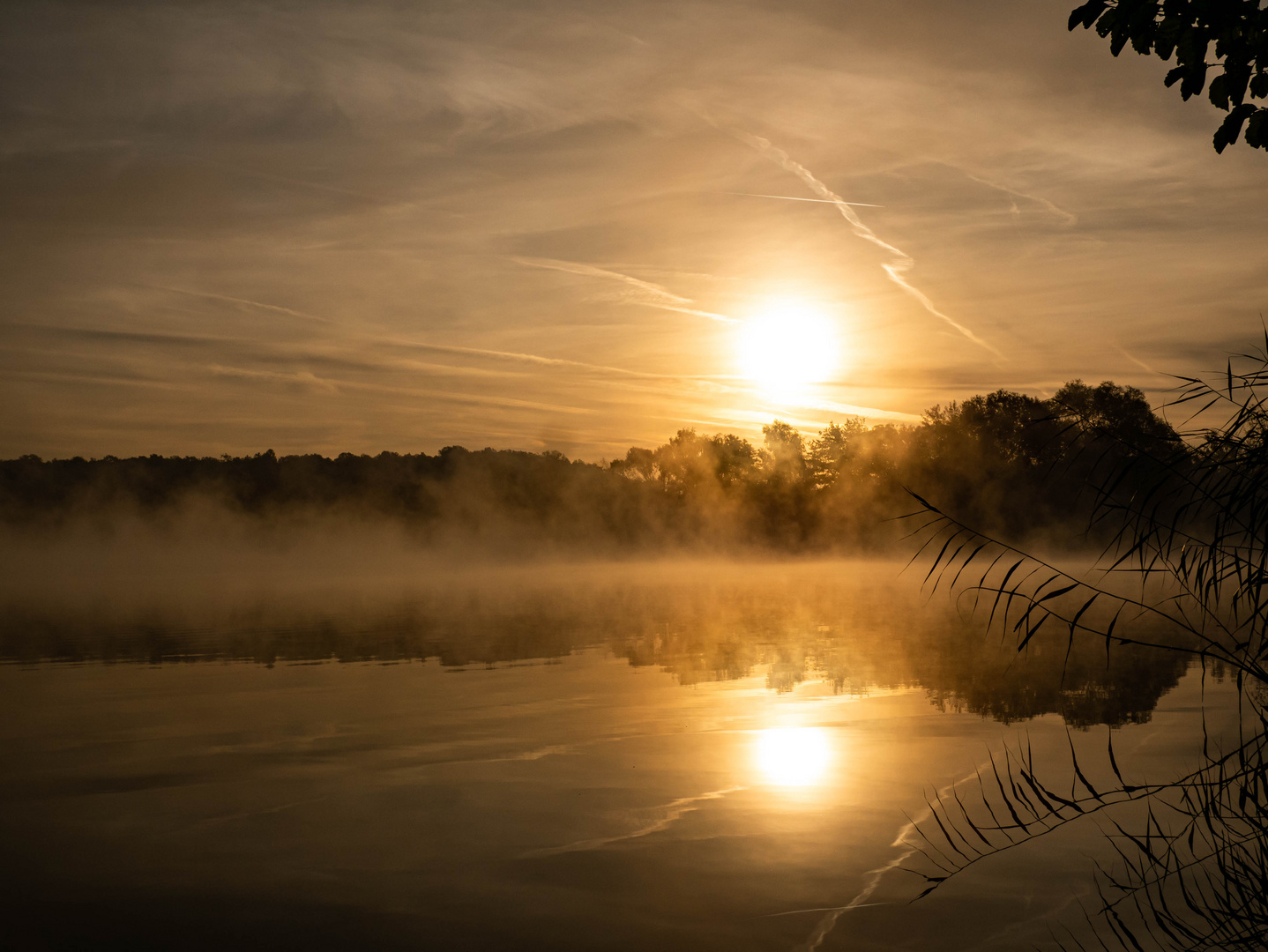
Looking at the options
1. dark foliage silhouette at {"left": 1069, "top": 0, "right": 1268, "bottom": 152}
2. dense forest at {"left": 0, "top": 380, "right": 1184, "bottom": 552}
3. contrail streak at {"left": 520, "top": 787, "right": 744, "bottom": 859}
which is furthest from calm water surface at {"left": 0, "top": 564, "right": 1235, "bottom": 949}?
dense forest at {"left": 0, "top": 380, "right": 1184, "bottom": 552}

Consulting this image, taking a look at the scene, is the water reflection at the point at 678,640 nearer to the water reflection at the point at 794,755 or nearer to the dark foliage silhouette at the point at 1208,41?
the water reflection at the point at 794,755

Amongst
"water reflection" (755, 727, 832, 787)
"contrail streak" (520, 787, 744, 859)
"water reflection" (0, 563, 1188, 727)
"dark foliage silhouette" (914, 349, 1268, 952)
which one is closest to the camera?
"dark foliage silhouette" (914, 349, 1268, 952)

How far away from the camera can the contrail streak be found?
16.8 feet

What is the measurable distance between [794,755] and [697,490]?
254 ft

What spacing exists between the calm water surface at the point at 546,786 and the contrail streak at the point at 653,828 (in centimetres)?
3

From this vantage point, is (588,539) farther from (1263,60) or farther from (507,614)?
(1263,60)

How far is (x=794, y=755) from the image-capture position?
282 inches

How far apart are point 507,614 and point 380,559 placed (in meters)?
55.1

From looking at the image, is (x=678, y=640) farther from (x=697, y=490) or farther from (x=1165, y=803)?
(x=697, y=490)

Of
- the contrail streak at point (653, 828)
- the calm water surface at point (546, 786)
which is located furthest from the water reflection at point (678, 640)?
the contrail streak at point (653, 828)

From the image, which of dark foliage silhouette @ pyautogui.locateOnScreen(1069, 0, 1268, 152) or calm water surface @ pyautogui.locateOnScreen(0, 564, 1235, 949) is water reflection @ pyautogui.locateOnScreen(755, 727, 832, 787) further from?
dark foliage silhouette @ pyautogui.locateOnScreen(1069, 0, 1268, 152)

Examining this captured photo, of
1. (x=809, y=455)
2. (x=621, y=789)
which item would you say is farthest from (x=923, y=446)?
(x=621, y=789)

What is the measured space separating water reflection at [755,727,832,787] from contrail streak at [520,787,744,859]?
422 millimetres

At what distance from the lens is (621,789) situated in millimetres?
6320
